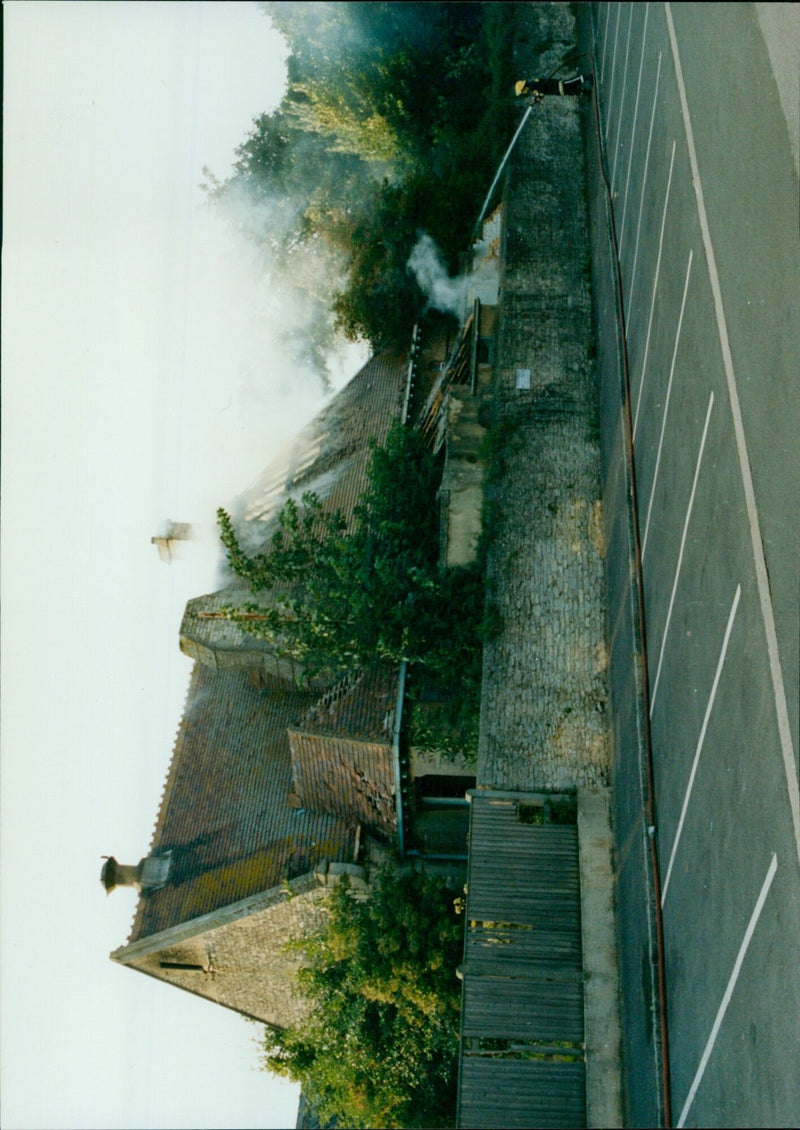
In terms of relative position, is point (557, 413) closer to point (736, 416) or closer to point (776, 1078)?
point (736, 416)

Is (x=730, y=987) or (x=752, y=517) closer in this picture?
(x=730, y=987)

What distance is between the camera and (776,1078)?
5750 mm

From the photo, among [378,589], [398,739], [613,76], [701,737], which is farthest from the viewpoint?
[613,76]

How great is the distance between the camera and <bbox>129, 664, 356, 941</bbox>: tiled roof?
1458cm

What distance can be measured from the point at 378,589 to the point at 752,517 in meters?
6.67

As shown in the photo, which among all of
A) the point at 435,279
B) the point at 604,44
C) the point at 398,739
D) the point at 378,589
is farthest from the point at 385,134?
the point at 398,739

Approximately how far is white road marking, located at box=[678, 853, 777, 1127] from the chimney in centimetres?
997

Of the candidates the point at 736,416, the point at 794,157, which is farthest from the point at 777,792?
the point at 794,157

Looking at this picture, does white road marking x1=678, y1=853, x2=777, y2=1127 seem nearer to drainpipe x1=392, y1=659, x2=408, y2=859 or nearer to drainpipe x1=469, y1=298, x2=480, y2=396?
drainpipe x1=392, y1=659, x2=408, y2=859

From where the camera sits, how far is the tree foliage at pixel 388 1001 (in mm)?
12547

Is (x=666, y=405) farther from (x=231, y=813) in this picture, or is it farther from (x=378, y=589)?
(x=231, y=813)

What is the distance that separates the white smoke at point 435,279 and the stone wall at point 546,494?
1.85 m

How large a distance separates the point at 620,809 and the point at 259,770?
7033 millimetres

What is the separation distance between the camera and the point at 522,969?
1058cm
